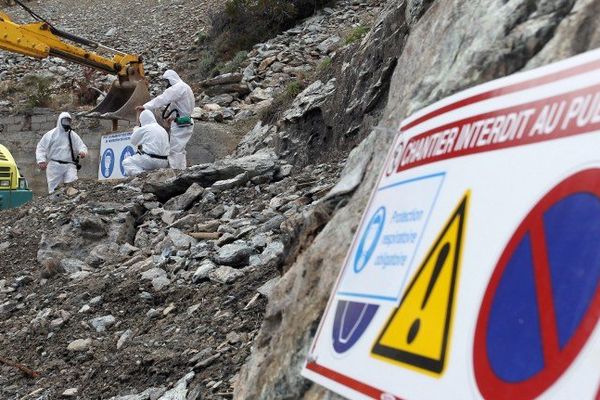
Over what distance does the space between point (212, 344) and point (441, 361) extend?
3315 millimetres

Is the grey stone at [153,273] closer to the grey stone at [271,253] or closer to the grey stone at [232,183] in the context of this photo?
the grey stone at [271,253]

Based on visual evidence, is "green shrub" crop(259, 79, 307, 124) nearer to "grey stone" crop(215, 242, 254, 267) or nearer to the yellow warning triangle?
"grey stone" crop(215, 242, 254, 267)

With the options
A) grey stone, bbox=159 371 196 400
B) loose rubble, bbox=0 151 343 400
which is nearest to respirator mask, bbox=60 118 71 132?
loose rubble, bbox=0 151 343 400

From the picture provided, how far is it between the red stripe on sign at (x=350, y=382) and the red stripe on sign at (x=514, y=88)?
0.77m

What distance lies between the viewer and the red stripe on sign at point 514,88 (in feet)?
5.58

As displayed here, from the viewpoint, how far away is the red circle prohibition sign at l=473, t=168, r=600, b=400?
1.48m

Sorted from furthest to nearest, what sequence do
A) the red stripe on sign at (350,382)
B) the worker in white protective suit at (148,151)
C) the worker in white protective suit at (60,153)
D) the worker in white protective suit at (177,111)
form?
1. the worker in white protective suit at (60,153)
2. the worker in white protective suit at (177,111)
3. the worker in white protective suit at (148,151)
4. the red stripe on sign at (350,382)

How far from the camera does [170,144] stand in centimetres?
1327

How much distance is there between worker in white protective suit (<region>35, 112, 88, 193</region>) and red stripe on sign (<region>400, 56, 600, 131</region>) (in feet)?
39.3

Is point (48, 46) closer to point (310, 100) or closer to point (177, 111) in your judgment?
point (177, 111)

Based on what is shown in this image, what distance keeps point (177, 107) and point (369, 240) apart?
1149 centimetres

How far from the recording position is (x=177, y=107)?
1354 centimetres

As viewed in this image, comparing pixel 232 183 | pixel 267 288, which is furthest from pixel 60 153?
pixel 267 288

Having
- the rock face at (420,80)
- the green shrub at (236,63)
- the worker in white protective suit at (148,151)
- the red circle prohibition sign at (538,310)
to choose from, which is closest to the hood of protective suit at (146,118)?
the worker in white protective suit at (148,151)
